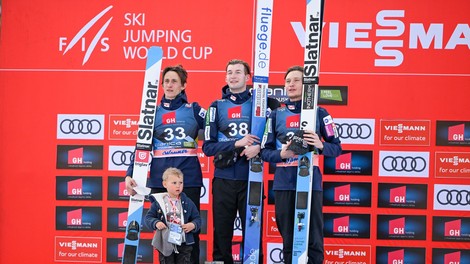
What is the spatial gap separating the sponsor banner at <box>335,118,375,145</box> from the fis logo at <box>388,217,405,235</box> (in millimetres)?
730

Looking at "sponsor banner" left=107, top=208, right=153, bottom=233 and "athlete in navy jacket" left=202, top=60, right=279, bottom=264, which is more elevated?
"athlete in navy jacket" left=202, top=60, right=279, bottom=264

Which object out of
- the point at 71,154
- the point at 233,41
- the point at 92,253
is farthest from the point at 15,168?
the point at 233,41

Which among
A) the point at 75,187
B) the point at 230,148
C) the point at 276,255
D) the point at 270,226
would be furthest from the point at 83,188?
the point at 230,148

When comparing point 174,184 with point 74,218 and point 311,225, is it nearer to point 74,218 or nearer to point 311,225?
point 311,225

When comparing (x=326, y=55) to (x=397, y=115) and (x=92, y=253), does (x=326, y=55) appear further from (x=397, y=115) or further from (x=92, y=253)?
(x=92, y=253)

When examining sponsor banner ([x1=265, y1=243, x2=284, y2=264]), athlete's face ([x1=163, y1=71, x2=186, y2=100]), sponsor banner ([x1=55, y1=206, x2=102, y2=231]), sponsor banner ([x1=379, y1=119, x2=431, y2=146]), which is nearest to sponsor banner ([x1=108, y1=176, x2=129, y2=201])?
sponsor banner ([x1=55, y1=206, x2=102, y2=231])

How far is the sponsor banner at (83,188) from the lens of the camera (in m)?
6.85

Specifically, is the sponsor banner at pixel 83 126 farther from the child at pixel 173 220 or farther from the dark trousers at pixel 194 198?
the child at pixel 173 220

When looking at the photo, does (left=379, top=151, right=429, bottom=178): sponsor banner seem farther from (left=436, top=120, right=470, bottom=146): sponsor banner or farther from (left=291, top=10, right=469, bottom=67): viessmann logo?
(left=291, top=10, right=469, bottom=67): viessmann logo

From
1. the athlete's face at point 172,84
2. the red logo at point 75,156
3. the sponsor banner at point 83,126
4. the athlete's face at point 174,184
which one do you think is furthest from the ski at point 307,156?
the red logo at point 75,156

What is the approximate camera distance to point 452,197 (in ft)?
21.5

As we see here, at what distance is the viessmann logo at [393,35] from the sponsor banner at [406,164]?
809mm

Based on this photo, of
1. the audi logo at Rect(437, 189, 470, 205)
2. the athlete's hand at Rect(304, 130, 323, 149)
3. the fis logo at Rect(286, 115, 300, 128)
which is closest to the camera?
the athlete's hand at Rect(304, 130, 323, 149)

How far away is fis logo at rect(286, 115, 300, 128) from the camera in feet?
17.4
